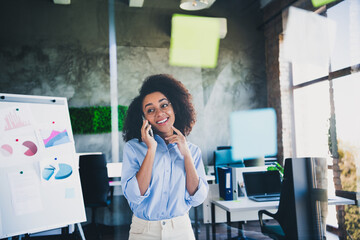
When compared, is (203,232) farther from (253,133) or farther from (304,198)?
(253,133)

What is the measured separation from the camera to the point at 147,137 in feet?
5.25

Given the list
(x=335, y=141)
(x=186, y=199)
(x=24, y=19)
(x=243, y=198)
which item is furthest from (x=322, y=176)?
(x=24, y=19)

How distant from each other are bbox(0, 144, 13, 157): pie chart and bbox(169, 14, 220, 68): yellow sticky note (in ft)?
10.2

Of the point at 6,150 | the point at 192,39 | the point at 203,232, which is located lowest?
the point at 203,232

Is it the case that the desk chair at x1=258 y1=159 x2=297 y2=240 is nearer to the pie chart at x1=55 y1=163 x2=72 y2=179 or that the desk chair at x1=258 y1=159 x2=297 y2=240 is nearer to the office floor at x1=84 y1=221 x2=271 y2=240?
the office floor at x1=84 y1=221 x2=271 y2=240

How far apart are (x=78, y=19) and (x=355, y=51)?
3736 mm

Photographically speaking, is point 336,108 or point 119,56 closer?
point 336,108

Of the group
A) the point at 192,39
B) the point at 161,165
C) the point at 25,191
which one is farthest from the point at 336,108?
the point at 25,191

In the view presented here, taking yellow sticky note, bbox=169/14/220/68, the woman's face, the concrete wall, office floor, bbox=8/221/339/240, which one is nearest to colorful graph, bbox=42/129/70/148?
the woman's face

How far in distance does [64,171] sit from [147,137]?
107 centimetres

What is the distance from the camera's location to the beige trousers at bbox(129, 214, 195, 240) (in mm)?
1438

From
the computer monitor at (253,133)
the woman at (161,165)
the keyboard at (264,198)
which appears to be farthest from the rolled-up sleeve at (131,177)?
the computer monitor at (253,133)

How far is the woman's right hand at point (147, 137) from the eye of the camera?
1.57m

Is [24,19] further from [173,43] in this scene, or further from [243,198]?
[243,198]
